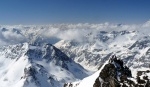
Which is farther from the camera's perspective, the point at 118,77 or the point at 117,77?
the point at 118,77

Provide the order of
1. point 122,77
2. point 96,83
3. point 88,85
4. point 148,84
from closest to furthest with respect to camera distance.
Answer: point 148,84, point 122,77, point 96,83, point 88,85

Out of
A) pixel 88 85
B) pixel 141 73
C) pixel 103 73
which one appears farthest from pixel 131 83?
pixel 88 85

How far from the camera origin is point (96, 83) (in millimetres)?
144375

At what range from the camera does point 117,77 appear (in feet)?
444

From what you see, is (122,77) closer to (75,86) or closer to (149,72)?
(149,72)

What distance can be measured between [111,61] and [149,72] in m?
22.9

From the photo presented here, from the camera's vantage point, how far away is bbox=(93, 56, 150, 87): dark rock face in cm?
12506

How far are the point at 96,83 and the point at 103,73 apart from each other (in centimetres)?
553

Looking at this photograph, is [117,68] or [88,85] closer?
[117,68]

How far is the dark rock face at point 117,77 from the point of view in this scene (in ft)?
410

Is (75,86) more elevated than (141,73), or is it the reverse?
(141,73)

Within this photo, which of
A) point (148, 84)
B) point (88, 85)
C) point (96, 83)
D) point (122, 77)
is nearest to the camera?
point (148, 84)

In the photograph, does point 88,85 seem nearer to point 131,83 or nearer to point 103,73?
point 103,73

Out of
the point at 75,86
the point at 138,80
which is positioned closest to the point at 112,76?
the point at 138,80
